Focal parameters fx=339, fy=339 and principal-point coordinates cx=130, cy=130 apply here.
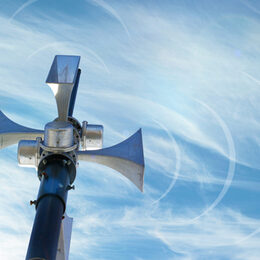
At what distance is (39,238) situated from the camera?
28.1 ft

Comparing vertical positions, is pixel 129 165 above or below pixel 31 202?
above

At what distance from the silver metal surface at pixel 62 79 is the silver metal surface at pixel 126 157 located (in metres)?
1.76

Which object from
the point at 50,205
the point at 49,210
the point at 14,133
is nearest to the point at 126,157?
the point at 50,205

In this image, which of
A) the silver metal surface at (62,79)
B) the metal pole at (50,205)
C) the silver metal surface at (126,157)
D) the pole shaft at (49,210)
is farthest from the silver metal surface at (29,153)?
the silver metal surface at (126,157)

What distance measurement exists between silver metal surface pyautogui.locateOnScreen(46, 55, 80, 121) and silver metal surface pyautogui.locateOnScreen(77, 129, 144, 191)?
176 cm

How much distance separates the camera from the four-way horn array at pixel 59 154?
9.46m

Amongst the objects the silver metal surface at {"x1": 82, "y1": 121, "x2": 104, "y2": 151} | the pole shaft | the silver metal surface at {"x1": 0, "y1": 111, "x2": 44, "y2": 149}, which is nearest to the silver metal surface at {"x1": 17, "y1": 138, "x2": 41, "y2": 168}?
the pole shaft

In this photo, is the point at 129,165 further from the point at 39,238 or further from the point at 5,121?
the point at 5,121

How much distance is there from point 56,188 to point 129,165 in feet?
8.12

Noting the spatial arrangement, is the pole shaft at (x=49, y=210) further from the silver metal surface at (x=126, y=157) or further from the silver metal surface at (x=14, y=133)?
the silver metal surface at (x=14, y=133)

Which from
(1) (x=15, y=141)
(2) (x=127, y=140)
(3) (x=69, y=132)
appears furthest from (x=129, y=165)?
(1) (x=15, y=141)

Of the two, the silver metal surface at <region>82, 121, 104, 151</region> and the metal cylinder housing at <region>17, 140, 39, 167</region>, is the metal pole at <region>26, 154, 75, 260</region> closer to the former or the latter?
the metal cylinder housing at <region>17, 140, 39, 167</region>

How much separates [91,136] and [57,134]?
8.76 feet

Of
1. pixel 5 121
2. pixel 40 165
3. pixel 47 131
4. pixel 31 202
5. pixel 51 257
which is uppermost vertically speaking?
pixel 5 121
